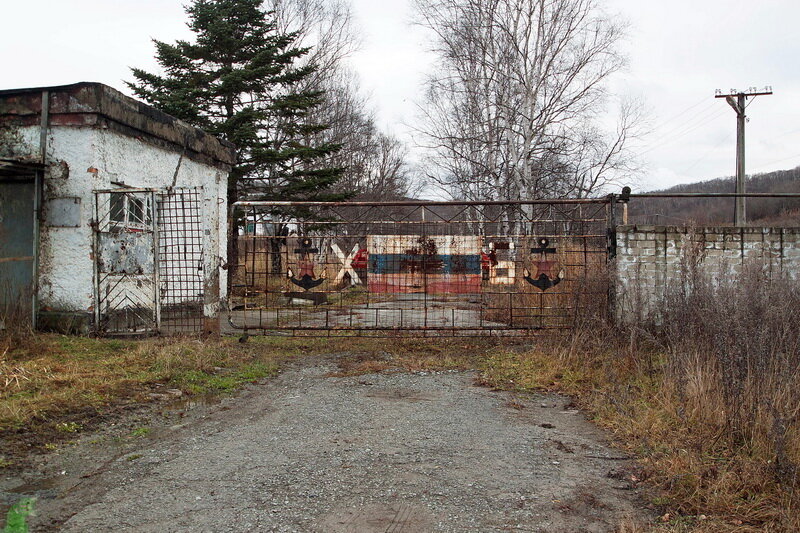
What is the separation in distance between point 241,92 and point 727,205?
3114cm

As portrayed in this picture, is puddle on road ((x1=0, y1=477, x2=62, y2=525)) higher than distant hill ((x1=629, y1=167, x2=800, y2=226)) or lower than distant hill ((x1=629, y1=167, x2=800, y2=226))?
lower

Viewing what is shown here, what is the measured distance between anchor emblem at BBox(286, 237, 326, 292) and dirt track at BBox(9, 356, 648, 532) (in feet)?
11.4

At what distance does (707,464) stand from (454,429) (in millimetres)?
1992

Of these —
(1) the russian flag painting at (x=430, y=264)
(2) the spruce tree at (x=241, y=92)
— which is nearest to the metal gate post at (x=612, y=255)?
(1) the russian flag painting at (x=430, y=264)

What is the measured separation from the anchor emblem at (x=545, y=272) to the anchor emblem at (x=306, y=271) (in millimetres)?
3462

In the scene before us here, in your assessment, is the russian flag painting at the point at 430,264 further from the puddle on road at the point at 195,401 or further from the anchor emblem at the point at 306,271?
the puddle on road at the point at 195,401

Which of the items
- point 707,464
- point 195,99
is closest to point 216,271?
point 707,464

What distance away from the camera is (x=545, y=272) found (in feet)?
29.9

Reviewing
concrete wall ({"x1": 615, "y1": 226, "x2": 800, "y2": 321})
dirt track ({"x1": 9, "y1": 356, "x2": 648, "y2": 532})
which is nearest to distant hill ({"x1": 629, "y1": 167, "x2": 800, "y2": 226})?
concrete wall ({"x1": 615, "y1": 226, "x2": 800, "y2": 321})

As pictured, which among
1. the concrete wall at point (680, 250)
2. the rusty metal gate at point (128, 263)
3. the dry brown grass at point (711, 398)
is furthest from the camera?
the concrete wall at point (680, 250)

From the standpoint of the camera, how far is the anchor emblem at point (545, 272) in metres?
9.08

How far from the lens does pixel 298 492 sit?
141 inches

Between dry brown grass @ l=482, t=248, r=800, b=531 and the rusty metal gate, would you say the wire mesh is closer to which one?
Answer: the rusty metal gate

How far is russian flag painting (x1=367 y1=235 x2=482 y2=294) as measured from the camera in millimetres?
9359
